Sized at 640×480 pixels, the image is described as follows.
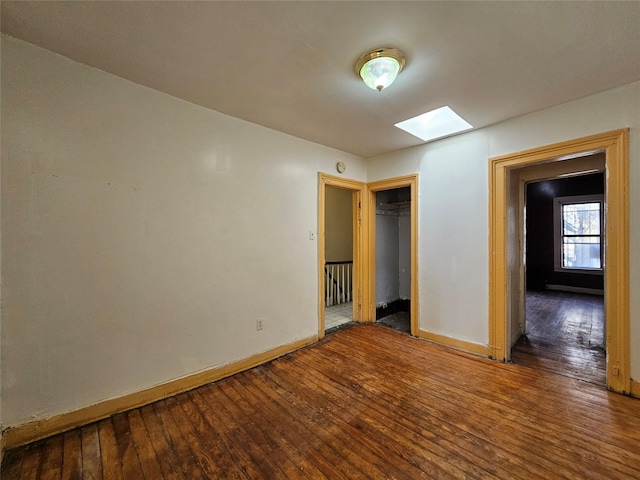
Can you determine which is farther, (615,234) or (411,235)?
(411,235)

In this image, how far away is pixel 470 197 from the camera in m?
2.94

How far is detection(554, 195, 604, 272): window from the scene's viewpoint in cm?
596

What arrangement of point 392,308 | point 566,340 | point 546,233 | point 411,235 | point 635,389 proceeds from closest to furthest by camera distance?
point 635,389, point 566,340, point 411,235, point 392,308, point 546,233

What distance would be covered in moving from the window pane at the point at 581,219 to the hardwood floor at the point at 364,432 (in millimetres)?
5836

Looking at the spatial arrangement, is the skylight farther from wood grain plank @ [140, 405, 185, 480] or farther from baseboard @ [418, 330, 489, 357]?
wood grain plank @ [140, 405, 185, 480]

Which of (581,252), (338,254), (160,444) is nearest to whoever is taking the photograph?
(160,444)

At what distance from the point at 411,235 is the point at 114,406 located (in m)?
3.49

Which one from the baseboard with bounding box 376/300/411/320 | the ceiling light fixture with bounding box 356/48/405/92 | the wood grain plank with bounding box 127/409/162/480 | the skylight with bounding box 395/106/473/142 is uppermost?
the skylight with bounding box 395/106/473/142

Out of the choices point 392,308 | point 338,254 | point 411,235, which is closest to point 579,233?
point 392,308

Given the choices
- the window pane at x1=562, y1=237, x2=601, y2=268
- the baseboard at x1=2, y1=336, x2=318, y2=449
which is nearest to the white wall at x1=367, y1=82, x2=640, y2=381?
the baseboard at x1=2, y1=336, x2=318, y2=449

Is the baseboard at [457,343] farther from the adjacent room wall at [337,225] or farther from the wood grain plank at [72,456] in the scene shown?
the wood grain plank at [72,456]

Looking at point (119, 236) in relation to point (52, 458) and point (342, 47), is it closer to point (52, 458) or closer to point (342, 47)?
point (52, 458)

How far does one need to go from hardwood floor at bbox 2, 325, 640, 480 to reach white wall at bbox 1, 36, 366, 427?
0.37 meters

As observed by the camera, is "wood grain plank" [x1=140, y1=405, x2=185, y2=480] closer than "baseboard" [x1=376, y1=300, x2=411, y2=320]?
Yes
